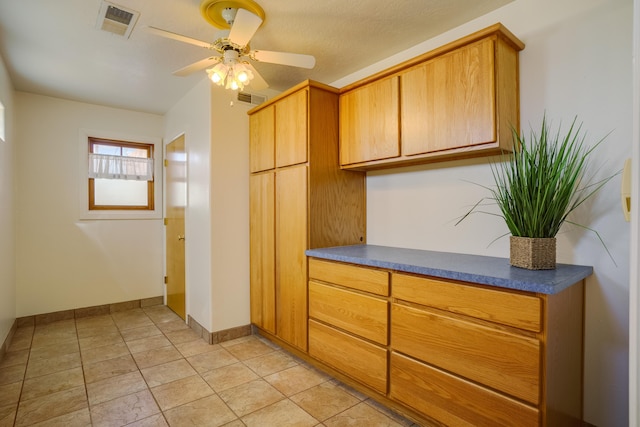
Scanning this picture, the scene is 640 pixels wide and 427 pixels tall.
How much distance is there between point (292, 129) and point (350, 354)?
5.72 feet

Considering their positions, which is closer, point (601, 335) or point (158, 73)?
point (601, 335)

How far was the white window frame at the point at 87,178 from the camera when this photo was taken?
3.72 metres

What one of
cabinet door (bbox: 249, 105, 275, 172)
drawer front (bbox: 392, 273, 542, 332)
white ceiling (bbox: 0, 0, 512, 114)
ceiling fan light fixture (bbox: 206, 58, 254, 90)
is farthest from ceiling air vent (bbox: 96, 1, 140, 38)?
drawer front (bbox: 392, 273, 542, 332)

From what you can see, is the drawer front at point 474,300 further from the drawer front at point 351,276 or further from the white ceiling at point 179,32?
the white ceiling at point 179,32

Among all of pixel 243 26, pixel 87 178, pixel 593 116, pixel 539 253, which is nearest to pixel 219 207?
pixel 243 26

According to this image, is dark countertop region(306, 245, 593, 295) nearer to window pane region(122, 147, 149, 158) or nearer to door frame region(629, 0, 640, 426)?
door frame region(629, 0, 640, 426)

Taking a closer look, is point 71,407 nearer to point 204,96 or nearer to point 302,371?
point 302,371

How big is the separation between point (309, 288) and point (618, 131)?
2.05m

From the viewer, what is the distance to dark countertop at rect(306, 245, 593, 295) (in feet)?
4.46

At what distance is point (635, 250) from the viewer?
2.68ft

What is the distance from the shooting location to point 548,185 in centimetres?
153

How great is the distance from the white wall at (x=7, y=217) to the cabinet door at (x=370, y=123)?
2.86 meters

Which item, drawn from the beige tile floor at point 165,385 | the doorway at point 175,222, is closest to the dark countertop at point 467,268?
the beige tile floor at point 165,385

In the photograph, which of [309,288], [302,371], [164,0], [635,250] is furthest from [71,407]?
[635,250]
